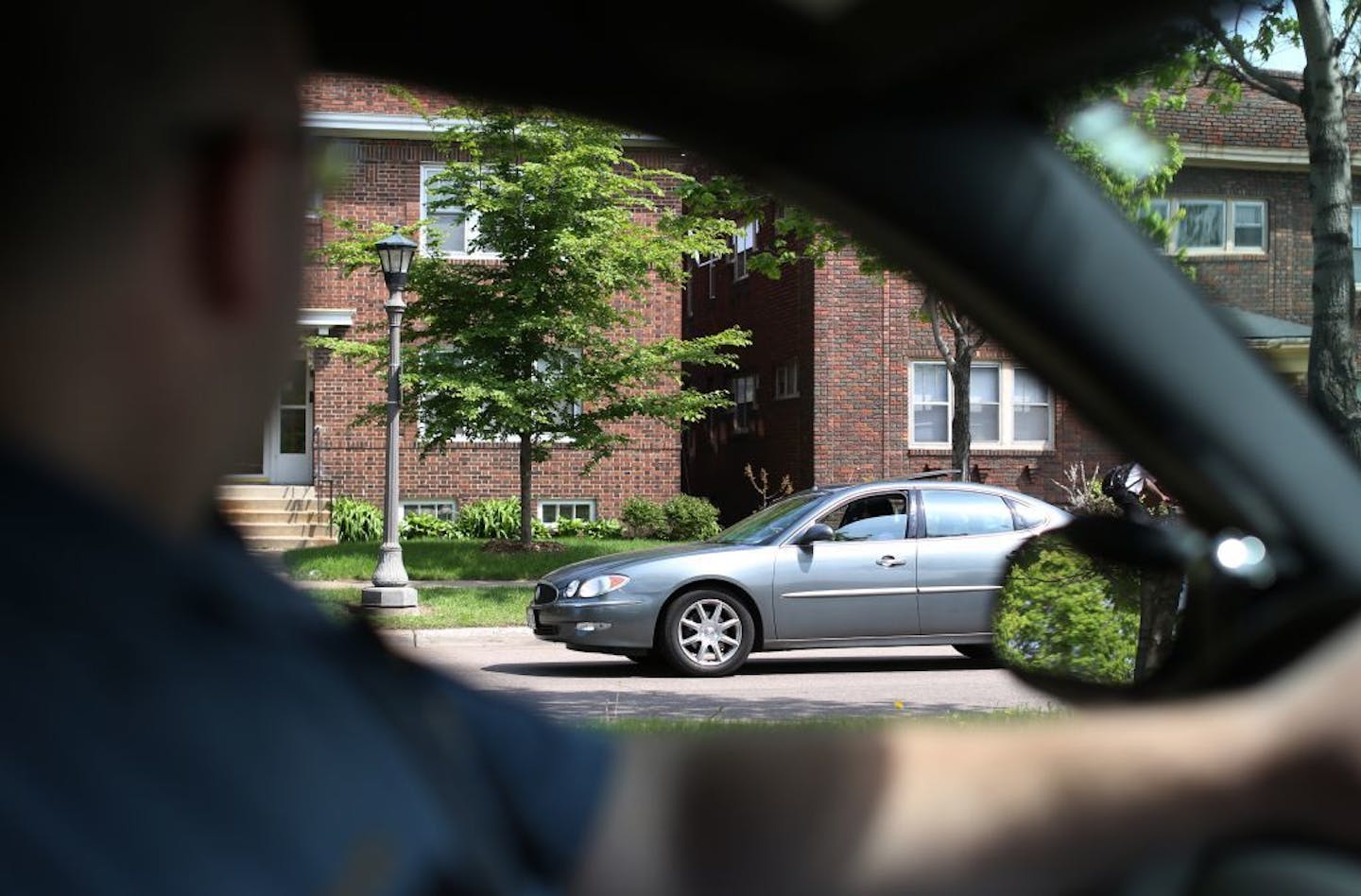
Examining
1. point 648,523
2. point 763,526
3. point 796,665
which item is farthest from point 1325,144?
point 796,665

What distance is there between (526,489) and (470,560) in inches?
135

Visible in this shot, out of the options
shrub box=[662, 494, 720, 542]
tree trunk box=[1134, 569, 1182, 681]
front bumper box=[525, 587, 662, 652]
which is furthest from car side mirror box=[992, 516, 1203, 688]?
front bumper box=[525, 587, 662, 652]

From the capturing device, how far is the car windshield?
10112 mm

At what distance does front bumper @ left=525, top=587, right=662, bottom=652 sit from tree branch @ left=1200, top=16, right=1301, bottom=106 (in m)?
8.09

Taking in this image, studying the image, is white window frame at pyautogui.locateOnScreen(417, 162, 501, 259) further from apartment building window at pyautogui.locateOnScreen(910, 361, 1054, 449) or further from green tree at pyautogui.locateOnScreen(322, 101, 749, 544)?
apartment building window at pyautogui.locateOnScreen(910, 361, 1054, 449)

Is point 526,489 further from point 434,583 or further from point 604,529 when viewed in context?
point 604,529

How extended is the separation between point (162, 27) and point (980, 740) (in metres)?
0.80

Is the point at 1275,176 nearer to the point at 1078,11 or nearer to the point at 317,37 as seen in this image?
the point at 1078,11

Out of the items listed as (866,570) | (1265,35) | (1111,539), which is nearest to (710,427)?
(866,570)

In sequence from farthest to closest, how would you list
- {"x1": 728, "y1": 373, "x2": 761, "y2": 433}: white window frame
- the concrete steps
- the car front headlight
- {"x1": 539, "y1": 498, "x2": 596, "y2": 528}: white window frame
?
the car front headlight < {"x1": 539, "y1": 498, "x2": 596, "y2": 528}: white window frame < {"x1": 728, "y1": 373, "x2": 761, "y2": 433}: white window frame < the concrete steps

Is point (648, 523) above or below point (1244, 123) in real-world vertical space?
below

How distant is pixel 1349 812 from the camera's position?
97cm

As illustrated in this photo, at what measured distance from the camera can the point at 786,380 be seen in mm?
4555

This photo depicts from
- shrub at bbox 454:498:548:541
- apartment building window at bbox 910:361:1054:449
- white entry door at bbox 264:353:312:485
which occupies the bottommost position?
shrub at bbox 454:498:548:541
